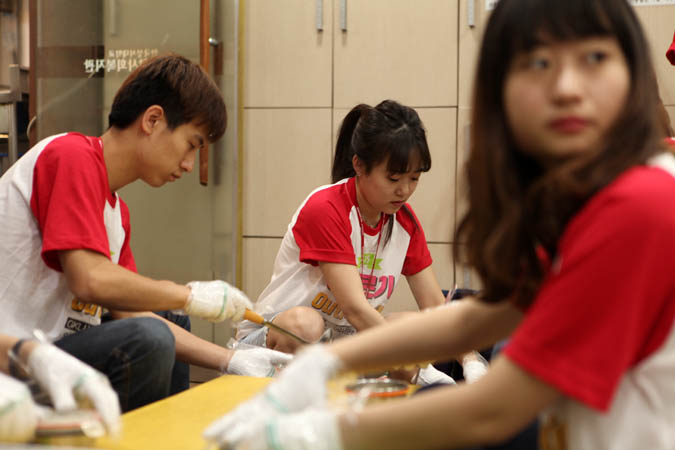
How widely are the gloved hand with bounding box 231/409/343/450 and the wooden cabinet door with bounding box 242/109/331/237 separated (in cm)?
231

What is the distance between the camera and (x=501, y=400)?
26.5 inches

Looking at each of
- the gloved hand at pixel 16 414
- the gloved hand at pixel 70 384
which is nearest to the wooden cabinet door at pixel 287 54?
the gloved hand at pixel 70 384

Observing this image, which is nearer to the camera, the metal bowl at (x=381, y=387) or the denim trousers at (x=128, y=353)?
the metal bowl at (x=381, y=387)

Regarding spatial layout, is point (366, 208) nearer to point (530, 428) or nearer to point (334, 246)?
point (334, 246)

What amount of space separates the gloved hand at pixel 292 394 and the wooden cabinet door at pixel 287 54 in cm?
229

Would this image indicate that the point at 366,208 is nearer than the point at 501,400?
No

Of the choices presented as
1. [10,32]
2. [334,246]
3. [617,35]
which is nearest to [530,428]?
[617,35]

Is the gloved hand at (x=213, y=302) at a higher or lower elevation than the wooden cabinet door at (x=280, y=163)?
lower

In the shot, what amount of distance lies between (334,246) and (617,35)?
1.28 metres

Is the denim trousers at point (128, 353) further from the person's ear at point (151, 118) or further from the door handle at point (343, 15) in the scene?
the door handle at point (343, 15)

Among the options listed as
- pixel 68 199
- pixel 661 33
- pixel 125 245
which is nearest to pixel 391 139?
pixel 125 245

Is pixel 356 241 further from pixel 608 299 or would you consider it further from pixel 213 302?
pixel 608 299

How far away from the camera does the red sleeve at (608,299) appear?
0.63 m

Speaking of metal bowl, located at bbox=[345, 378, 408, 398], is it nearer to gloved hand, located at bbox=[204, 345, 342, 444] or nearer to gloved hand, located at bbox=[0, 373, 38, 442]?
gloved hand, located at bbox=[204, 345, 342, 444]
